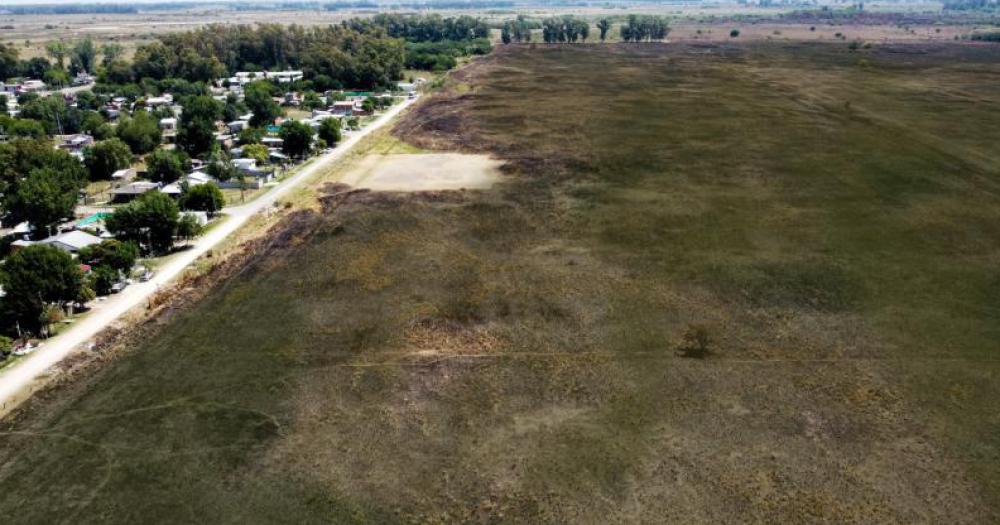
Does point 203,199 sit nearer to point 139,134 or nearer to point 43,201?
point 43,201

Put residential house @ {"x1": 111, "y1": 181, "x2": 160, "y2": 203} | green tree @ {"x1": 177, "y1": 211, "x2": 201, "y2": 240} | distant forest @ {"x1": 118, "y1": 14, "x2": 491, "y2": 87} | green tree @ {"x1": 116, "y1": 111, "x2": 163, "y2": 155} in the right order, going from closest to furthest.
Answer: green tree @ {"x1": 177, "y1": 211, "x2": 201, "y2": 240}
residential house @ {"x1": 111, "y1": 181, "x2": 160, "y2": 203}
green tree @ {"x1": 116, "y1": 111, "x2": 163, "y2": 155}
distant forest @ {"x1": 118, "y1": 14, "x2": 491, "y2": 87}

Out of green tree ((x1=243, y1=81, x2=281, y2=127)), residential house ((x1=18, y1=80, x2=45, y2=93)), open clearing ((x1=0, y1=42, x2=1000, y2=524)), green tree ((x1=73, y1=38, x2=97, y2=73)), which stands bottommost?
open clearing ((x1=0, y1=42, x2=1000, y2=524))

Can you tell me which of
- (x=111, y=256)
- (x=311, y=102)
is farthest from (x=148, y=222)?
(x=311, y=102)

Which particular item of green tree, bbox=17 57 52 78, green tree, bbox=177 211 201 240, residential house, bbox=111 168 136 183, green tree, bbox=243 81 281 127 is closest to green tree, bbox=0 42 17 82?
green tree, bbox=17 57 52 78

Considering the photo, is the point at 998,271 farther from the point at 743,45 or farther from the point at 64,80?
the point at 743,45

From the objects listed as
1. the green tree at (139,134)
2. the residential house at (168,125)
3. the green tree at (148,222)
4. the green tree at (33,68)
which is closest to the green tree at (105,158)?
the green tree at (139,134)

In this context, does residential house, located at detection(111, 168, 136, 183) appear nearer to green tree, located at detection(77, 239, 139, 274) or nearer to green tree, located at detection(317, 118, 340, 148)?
green tree, located at detection(317, 118, 340, 148)
